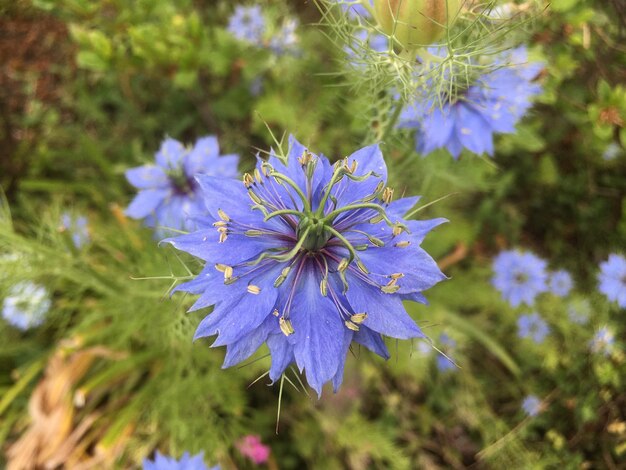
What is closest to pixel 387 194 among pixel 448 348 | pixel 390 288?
pixel 390 288

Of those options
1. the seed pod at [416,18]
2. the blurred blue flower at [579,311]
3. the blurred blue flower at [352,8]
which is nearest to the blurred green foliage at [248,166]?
the blurred blue flower at [579,311]

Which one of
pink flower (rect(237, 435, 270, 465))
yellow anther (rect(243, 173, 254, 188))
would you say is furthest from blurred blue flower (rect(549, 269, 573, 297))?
yellow anther (rect(243, 173, 254, 188))

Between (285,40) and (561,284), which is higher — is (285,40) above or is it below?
above

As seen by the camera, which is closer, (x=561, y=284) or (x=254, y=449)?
(x=254, y=449)

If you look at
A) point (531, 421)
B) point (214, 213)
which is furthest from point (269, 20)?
point (531, 421)

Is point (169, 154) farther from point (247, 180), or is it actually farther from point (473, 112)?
point (473, 112)

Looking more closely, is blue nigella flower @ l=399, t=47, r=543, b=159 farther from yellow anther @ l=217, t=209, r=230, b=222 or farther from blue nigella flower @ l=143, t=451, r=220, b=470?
blue nigella flower @ l=143, t=451, r=220, b=470

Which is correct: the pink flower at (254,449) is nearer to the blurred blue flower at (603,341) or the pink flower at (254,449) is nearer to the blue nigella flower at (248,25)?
the blurred blue flower at (603,341)
